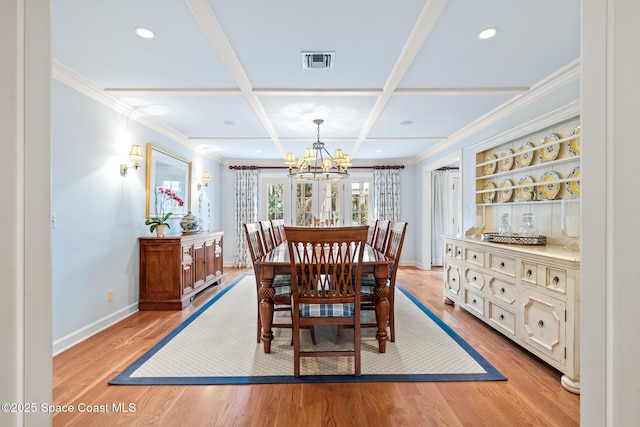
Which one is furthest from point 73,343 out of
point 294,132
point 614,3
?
point 614,3

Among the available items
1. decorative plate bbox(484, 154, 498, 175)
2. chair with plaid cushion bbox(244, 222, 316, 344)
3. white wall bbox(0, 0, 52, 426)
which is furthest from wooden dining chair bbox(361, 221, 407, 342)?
white wall bbox(0, 0, 52, 426)

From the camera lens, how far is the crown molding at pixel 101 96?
244cm

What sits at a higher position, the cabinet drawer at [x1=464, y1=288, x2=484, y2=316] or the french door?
the french door

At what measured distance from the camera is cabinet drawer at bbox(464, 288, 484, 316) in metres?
2.95

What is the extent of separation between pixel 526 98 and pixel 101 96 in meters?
4.40

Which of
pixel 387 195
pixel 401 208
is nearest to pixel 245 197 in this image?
pixel 387 195

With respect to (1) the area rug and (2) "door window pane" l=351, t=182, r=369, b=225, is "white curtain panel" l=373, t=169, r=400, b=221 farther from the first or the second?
(1) the area rug

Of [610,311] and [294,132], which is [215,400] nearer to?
[610,311]

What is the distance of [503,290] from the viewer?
2.62m

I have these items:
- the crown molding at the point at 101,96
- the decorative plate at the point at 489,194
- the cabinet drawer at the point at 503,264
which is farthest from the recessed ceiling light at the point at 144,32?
the decorative plate at the point at 489,194

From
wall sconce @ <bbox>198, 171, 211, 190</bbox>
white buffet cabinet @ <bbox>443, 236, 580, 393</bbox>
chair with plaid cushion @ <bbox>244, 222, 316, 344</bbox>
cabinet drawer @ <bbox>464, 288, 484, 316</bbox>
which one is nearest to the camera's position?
white buffet cabinet @ <bbox>443, 236, 580, 393</bbox>

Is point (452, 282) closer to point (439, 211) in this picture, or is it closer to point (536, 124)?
point (536, 124)

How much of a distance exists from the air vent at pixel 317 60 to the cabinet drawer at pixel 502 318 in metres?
2.66

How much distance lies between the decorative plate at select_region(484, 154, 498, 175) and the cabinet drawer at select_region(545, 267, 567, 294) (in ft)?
5.91
